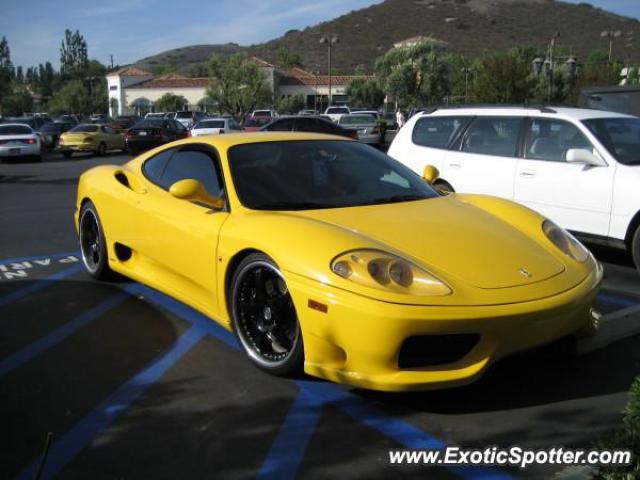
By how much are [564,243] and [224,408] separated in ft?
7.13

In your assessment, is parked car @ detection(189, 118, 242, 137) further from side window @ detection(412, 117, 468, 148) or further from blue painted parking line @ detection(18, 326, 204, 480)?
blue painted parking line @ detection(18, 326, 204, 480)

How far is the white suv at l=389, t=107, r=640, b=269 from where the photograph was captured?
5.78 metres

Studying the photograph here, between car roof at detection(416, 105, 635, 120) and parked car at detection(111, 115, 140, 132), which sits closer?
car roof at detection(416, 105, 635, 120)

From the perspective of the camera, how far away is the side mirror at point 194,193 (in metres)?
3.89

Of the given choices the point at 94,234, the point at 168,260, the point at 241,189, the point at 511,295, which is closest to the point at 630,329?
the point at 511,295

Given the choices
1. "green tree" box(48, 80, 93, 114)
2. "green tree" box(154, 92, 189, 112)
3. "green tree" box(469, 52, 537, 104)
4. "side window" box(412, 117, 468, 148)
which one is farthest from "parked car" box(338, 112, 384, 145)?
"green tree" box(48, 80, 93, 114)

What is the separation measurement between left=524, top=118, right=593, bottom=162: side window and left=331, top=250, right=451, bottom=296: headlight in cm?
381

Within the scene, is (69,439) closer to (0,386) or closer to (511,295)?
(0,386)

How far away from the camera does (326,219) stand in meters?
3.63

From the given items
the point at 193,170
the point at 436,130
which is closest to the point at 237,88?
the point at 436,130

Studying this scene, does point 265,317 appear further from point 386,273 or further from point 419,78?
point 419,78

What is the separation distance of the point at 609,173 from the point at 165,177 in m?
3.92

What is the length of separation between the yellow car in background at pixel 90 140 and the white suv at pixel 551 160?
19.4 m

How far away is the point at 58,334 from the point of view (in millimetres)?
4305
